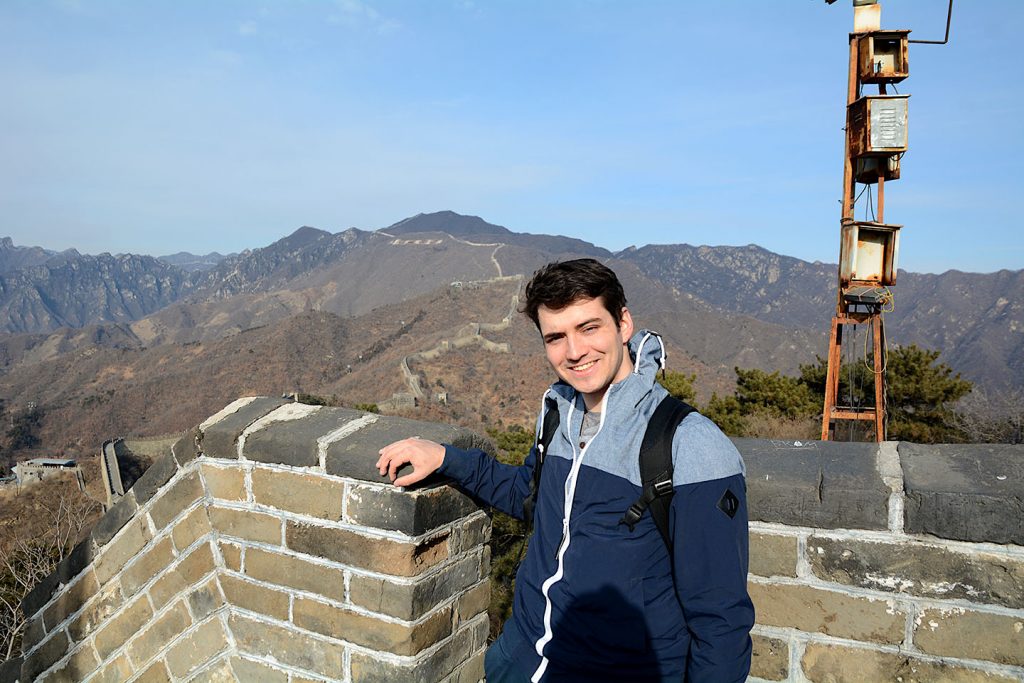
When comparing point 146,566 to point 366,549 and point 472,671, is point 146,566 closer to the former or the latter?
point 366,549

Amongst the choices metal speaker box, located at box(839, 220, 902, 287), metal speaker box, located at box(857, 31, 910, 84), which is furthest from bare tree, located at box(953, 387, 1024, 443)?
metal speaker box, located at box(857, 31, 910, 84)

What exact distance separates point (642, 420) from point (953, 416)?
55.1 ft

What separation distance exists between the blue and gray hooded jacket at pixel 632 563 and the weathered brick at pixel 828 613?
23.0 inches

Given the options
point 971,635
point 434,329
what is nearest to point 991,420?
point 971,635

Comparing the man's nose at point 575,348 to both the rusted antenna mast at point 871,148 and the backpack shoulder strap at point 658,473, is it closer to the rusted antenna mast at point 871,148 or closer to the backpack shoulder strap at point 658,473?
the backpack shoulder strap at point 658,473

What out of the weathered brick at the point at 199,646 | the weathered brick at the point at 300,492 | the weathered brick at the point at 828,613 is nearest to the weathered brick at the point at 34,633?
the weathered brick at the point at 199,646

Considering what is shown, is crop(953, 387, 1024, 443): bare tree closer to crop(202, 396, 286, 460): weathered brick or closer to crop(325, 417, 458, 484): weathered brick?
crop(325, 417, 458, 484): weathered brick

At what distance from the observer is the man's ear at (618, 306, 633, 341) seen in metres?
1.71

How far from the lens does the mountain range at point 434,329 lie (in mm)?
50125

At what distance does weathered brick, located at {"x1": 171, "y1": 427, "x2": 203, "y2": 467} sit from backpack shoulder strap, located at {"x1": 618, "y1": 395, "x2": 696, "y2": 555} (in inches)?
62.2

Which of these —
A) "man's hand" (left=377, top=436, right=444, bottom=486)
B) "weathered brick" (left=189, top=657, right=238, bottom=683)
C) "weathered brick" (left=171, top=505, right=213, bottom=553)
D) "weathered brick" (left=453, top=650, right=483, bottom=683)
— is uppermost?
"man's hand" (left=377, top=436, right=444, bottom=486)

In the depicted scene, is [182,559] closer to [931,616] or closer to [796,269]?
[931,616]

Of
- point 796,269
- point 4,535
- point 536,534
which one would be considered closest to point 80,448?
point 4,535

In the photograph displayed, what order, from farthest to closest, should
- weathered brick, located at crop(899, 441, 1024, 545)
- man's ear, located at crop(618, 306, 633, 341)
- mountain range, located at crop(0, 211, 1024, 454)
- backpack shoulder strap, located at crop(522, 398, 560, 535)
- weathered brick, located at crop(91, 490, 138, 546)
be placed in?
mountain range, located at crop(0, 211, 1024, 454), weathered brick, located at crop(91, 490, 138, 546), backpack shoulder strap, located at crop(522, 398, 560, 535), man's ear, located at crop(618, 306, 633, 341), weathered brick, located at crop(899, 441, 1024, 545)
